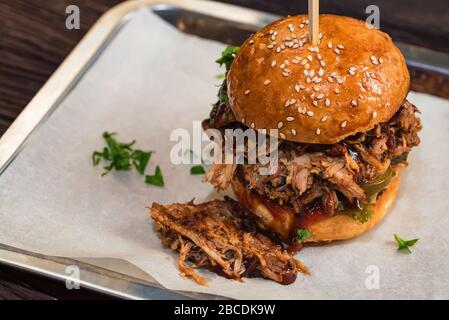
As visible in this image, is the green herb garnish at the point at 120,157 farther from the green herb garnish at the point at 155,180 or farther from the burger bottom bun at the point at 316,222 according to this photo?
the burger bottom bun at the point at 316,222

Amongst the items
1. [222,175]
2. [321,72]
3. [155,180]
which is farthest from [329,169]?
[155,180]

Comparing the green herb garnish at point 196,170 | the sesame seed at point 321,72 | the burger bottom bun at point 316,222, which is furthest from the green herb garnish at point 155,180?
the sesame seed at point 321,72

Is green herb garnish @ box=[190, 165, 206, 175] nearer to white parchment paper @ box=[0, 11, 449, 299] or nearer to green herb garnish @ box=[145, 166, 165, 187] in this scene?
white parchment paper @ box=[0, 11, 449, 299]

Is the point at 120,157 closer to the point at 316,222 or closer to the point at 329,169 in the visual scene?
the point at 316,222
